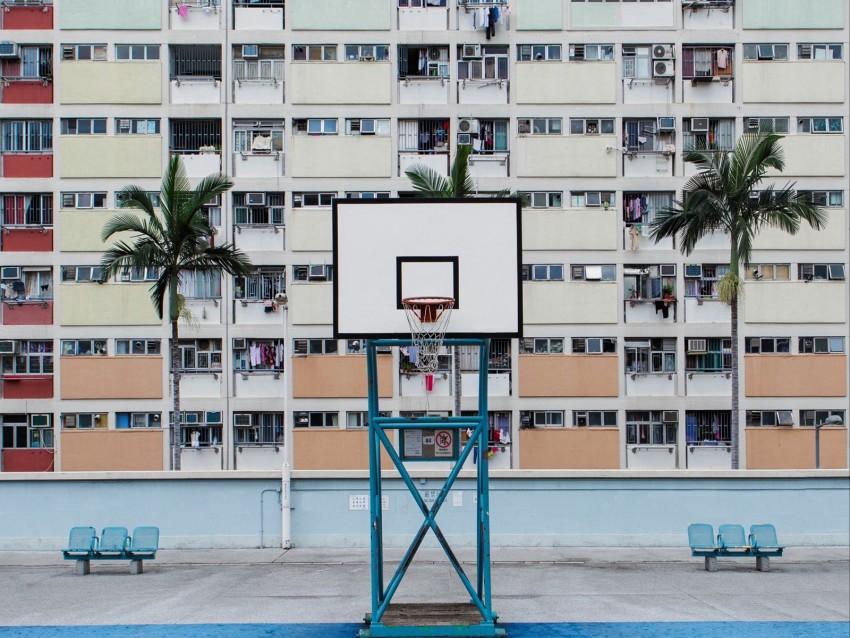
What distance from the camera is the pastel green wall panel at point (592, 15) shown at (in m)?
33.0

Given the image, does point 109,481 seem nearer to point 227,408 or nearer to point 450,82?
point 227,408

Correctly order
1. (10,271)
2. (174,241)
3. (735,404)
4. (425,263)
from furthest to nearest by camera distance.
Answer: (10,271) < (735,404) < (174,241) < (425,263)

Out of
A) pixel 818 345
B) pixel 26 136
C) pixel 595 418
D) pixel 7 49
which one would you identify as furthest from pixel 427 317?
pixel 7 49

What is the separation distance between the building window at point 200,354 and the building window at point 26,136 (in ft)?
25.4

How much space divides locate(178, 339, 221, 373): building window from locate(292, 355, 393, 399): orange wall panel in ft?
8.25

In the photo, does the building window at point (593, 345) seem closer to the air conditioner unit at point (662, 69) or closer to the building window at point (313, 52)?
the air conditioner unit at point (662, 69)

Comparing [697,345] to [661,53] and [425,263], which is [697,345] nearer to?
[661,53]

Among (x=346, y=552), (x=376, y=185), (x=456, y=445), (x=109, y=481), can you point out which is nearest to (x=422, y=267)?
(x=456, y=445)

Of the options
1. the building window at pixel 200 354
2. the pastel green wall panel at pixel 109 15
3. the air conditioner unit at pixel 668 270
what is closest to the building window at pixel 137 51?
the pastel green wall panel at pixel 109 15

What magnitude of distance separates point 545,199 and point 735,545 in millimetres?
15873

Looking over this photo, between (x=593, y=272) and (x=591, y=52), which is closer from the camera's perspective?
(x=593, y=272)

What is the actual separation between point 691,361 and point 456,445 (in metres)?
21.0

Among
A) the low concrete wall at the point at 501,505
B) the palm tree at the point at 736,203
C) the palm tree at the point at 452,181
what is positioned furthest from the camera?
the palm tree at the point at 736,203

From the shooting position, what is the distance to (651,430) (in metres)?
32.7
